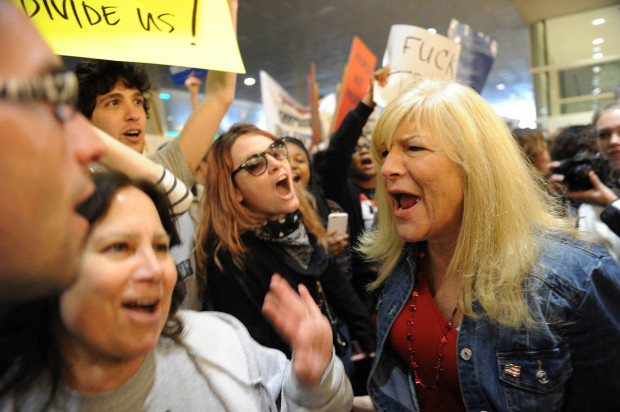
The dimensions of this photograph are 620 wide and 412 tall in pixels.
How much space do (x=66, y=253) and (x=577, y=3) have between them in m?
6.97

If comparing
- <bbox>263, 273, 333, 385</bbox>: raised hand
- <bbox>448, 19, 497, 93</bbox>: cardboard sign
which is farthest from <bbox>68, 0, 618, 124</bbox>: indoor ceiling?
<bbox>263, 273, 333, 385</bbox>: raised hand

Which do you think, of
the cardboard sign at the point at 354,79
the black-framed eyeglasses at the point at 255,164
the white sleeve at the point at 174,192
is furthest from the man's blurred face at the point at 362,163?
the white sleeve at the point at 174,192

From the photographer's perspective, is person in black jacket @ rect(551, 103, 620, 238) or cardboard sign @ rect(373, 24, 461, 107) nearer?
person in black jacket @ rect(551, 103, 620, 238)

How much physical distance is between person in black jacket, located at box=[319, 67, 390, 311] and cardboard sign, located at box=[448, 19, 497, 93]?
857mm

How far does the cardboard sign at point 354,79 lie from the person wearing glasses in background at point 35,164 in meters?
2.27

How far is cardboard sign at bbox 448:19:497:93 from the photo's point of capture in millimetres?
2678

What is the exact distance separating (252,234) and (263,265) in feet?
0.42

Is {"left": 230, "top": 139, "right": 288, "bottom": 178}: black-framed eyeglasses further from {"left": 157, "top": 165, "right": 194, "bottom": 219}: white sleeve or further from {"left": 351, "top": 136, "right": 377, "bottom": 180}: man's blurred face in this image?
{"left": 351, "top": 136, "right": 377, "bottom": 180}: man's blurred face

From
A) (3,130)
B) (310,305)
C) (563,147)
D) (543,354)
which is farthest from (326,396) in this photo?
(563,147)

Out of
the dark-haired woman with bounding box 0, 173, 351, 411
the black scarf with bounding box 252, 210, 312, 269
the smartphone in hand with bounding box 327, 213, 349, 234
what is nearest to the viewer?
the dark-haired woman with bounding box 0, 173, 351, 411

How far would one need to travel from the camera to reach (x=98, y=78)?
106 centimetres

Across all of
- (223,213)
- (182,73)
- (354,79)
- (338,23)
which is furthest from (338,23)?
(223,213)

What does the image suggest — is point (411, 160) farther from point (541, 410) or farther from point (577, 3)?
point (577, 3)

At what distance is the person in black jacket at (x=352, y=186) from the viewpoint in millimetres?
2109
